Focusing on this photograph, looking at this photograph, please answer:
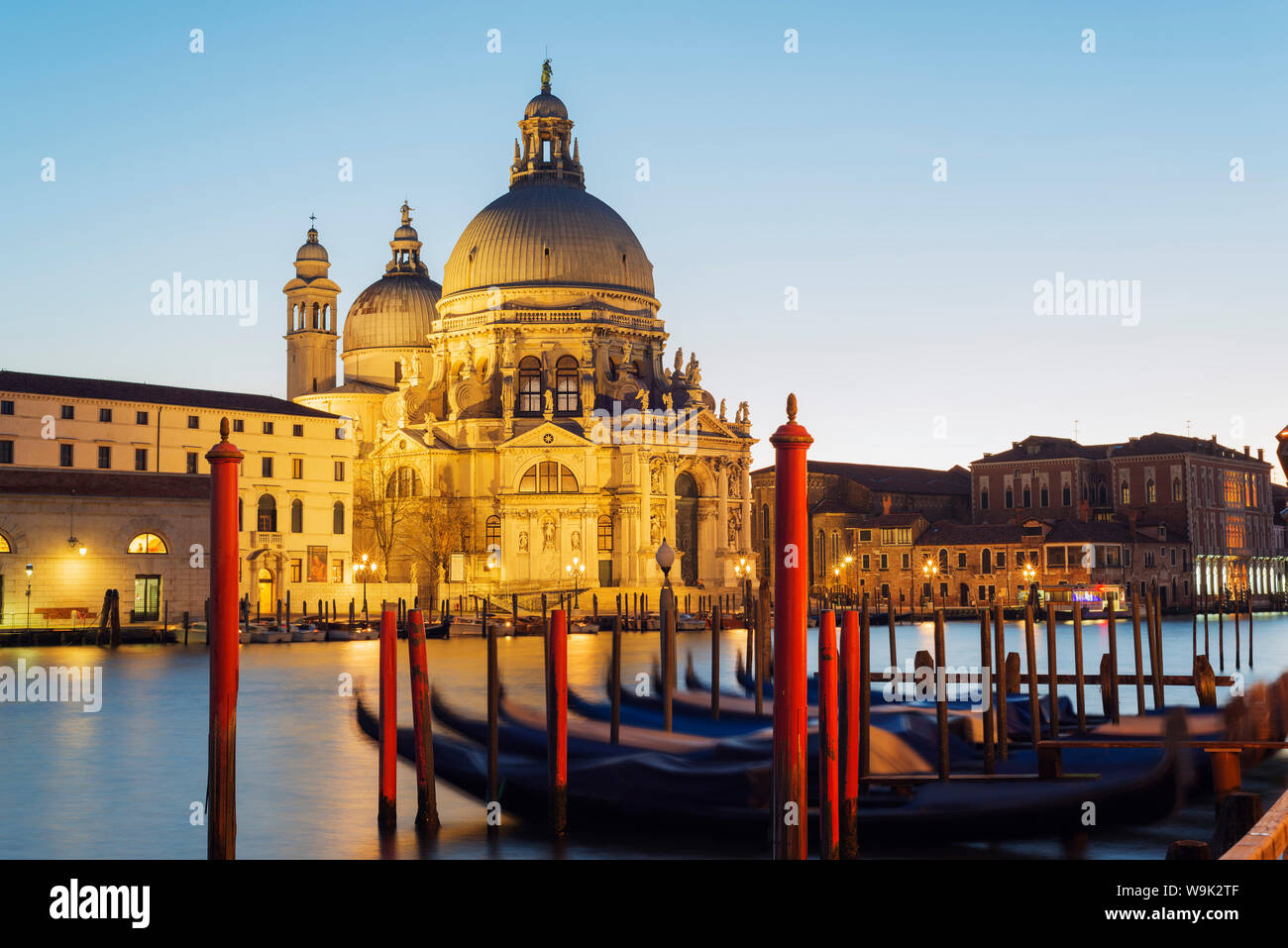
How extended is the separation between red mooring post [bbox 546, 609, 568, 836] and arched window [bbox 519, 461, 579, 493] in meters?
45.0

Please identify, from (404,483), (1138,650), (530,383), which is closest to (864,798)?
(1138,650)

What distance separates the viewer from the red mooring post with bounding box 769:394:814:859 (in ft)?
29.8

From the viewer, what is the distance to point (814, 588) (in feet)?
233

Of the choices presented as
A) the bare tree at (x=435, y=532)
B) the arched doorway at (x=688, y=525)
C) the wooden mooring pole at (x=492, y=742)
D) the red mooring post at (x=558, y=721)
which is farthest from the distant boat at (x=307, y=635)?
the red mooring post at (x=558, y=721)

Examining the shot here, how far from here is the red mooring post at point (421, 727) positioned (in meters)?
13.4

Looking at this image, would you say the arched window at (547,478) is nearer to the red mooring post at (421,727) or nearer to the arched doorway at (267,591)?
the arched doorway at (267,591)

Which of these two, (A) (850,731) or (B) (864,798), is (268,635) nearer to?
(B) (864,798)

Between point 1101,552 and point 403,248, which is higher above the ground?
point 403,248

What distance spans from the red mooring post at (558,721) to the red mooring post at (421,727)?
107cm

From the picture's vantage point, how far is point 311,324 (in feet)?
234
